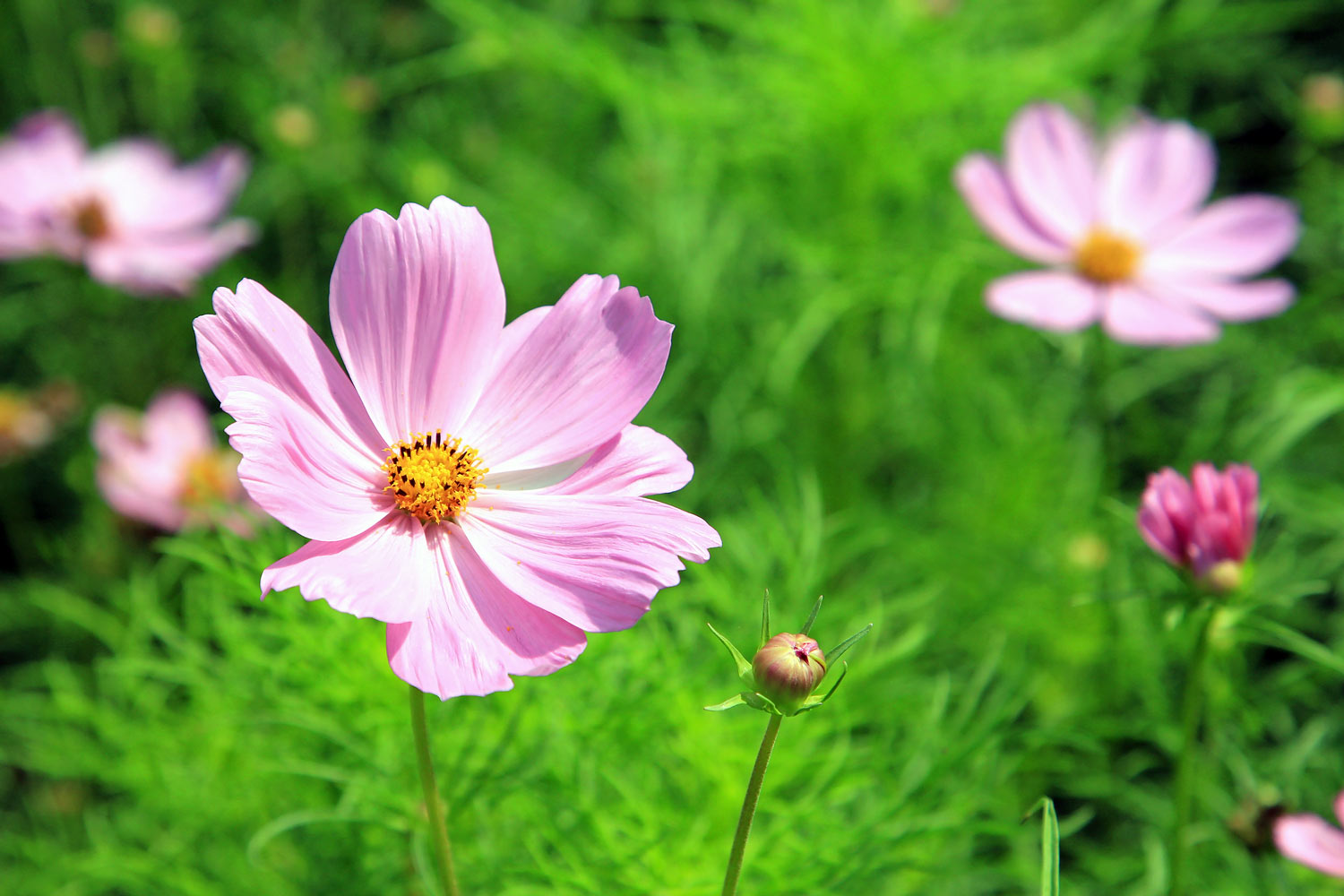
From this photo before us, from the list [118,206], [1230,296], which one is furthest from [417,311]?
[118,206]

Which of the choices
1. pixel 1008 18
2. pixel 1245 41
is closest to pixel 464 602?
pixel 1008 18

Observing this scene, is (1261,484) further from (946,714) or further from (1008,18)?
(1008,18)

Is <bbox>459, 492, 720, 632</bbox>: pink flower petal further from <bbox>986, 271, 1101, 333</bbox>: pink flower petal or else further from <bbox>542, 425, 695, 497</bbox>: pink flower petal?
<bbox>986, 271, 1101, 333</bbox>: pink flower petal

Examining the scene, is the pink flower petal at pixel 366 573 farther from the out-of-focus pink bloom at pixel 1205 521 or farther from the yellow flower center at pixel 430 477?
the out-of-focus pink bloom at pixel 1205 521

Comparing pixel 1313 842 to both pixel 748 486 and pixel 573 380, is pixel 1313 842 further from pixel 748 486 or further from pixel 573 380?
pixel 748 486

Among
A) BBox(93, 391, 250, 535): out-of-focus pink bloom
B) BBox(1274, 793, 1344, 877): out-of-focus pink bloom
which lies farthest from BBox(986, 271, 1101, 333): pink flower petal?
BBox(93, 391, 250, 535): out-of-focus pink bloom

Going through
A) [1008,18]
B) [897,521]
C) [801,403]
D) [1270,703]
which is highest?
[1008,18]

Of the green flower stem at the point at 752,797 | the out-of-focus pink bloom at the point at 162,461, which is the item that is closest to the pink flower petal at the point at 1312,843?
the green flower stem at the point at 752,797
